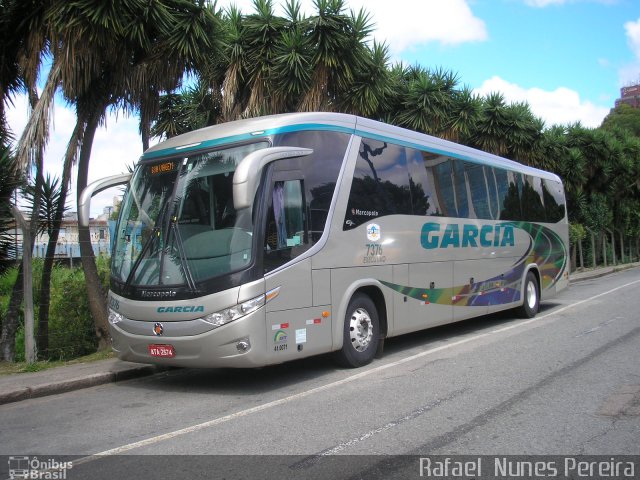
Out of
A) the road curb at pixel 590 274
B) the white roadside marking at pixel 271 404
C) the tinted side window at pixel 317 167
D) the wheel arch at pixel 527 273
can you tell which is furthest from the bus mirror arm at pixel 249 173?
the road curb at pixel 590 274

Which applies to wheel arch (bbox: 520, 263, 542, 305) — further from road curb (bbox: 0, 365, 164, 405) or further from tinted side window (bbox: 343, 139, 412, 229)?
road curb (bbox: 0, 365, 164, 405)

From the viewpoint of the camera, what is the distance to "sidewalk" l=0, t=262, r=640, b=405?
7207 millimetres

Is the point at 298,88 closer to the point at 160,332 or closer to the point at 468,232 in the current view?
the point at 468,232

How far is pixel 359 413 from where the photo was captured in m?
5.96

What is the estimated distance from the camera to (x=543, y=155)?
23109mm

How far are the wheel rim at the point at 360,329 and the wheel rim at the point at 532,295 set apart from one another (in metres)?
6.58

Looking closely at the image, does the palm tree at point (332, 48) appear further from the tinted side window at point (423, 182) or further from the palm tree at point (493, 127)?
the palm tree at point (493, 127)

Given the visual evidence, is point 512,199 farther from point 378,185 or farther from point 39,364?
point 39,364

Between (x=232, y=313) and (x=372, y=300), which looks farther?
(x=372, y=300)

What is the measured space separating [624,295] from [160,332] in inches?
607

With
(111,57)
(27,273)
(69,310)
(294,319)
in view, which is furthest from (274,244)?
(69,310)

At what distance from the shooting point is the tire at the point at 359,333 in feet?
26.5

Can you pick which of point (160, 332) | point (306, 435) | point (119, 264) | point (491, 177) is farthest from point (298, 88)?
point (306, 435)

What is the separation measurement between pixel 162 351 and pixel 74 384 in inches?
62.6
